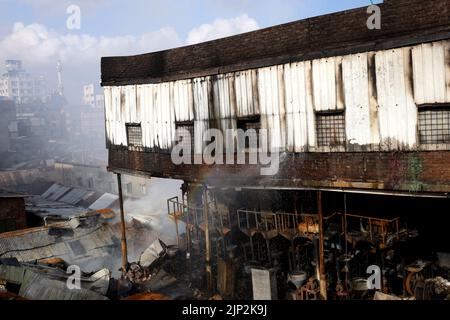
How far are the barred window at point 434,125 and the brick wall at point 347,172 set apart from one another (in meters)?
0.38

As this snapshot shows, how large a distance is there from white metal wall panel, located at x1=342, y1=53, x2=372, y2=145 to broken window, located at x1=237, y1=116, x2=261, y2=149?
126 inches

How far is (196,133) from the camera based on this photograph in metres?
16.2

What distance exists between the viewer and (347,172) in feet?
41.7

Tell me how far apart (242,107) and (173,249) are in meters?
8.91

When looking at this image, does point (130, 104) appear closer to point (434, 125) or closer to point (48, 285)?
point (48, 285)

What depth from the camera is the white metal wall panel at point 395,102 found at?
11.3 meters

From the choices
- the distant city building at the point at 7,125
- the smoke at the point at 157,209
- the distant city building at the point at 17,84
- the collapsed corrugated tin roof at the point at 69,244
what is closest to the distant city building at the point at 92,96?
the distant city building at the point at 17,84

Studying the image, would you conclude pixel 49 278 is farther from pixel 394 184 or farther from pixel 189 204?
pixel 394 184

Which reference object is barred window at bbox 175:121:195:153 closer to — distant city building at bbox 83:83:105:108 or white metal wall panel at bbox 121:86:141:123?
white metal wall panel at bbox 121:86:141:123

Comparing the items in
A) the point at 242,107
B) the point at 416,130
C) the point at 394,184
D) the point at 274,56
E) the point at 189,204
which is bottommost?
the point at 189,204

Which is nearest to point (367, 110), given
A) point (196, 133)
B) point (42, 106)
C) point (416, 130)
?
point (416, 130)

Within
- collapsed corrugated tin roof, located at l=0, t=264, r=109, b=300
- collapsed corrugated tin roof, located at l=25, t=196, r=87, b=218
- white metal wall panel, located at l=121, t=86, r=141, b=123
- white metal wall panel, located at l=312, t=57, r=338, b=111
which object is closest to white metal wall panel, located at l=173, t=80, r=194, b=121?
white metal wall panel, located at l=121, t=86, r=141, b=123

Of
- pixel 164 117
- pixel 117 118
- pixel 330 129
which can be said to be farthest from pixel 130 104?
pixel 330 129

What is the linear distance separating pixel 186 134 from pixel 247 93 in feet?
11.4
